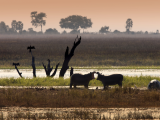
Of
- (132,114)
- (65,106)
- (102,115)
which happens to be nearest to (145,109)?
(132,114)

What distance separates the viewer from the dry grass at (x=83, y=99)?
14383mm

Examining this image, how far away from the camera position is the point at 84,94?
52.3 feet

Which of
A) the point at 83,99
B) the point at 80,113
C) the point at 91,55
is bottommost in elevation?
the point at 91,55

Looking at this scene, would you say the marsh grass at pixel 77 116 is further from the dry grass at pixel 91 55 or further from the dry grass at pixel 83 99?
the dry grass at pixel 91 55

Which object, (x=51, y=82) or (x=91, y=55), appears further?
(x=91, y=55)

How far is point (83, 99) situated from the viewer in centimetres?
1539

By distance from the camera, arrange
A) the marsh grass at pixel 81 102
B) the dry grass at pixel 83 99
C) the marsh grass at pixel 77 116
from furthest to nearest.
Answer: the dry grass at pixel 83 99 < the marsh grass at pixel 81 102 < the marsh grass at pixel 77 116

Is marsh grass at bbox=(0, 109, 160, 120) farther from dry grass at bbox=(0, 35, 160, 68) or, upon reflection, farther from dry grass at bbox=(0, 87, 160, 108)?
dry grass at bbox=(0, 35, 160, 68)

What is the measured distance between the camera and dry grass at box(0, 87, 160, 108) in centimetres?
1438

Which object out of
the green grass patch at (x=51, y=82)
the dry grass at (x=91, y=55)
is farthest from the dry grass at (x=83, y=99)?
the dry grass at (x=91, y=55)

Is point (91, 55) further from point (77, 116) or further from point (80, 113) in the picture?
point (77, 116)

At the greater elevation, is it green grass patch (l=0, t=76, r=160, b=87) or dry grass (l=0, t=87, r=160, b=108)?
dry grass (l=0, t=87, r=160, b=108)

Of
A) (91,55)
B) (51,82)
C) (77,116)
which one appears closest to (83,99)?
(77,116)

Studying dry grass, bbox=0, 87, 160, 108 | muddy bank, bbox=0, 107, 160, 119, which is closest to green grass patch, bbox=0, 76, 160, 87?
dry grass, bbox=0, 87, 160, 108
